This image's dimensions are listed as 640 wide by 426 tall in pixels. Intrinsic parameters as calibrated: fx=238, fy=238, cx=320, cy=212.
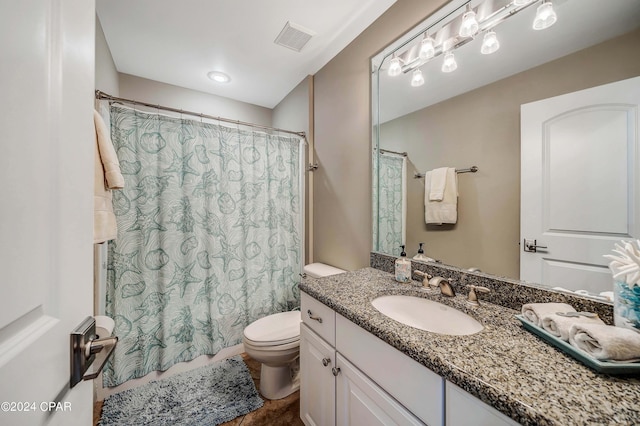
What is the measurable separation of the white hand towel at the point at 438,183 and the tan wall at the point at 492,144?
0.12 ft

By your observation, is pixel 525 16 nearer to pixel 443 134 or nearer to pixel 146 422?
pixel 443 134

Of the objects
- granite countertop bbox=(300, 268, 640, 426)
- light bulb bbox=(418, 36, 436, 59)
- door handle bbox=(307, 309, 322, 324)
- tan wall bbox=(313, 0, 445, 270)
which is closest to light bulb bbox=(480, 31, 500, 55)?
light bulb bbox=(418, 36, 436, 59)

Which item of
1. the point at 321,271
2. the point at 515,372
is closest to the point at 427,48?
the point at 515,372

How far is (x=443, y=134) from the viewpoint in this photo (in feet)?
3.93

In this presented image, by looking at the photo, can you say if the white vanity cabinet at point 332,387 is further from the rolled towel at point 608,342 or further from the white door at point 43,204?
the white door at point 43,204

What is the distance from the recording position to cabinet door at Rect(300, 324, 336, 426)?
3.27 feet

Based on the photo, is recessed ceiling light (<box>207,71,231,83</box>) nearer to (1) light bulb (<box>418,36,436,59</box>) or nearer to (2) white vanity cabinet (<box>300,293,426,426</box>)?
(1) light bulb (<box>418,36,436,59</box>)

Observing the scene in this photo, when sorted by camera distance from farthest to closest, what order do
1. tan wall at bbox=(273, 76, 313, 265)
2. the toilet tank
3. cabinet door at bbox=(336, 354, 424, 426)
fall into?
1. tan wall at bbox=(273, 76, 313, 265)
2. the toilet tank
3. cabinet door at bbox=(336, 354, 424, 426)

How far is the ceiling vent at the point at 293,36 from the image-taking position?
5.20ft

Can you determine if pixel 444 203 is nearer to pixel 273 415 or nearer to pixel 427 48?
pixel 427 48

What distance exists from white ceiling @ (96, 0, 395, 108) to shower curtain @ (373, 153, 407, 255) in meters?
0.92

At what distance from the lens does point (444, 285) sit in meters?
1.03

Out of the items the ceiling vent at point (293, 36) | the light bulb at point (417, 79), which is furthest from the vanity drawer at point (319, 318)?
the ceiling vent at point (293, 36)

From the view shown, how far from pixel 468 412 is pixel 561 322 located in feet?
1.22
